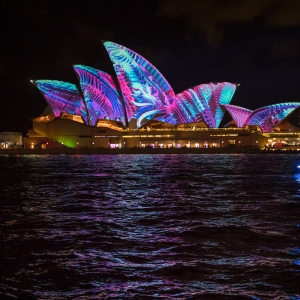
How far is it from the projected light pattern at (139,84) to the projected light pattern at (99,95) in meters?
2.02

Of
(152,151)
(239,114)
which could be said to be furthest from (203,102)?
(152,151)

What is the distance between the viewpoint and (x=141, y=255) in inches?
244

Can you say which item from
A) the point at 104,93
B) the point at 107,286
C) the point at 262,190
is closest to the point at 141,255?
the point at 107,286

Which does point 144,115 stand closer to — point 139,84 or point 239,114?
point 139,84

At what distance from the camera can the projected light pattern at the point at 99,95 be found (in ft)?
189

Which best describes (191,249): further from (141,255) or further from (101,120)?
(101,120)

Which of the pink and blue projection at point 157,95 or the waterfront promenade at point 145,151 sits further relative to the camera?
the waterfront promenade at point 145,151

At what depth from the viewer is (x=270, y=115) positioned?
66.0 metres

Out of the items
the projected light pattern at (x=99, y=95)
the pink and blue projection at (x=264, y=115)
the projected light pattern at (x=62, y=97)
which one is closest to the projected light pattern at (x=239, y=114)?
the pink and blue projection at (x=264, y=115)

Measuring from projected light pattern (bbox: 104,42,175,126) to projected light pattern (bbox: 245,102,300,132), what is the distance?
47.5 feet

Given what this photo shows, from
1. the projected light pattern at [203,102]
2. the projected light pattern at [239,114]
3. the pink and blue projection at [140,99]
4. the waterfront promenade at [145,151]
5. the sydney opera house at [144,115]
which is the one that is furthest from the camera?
the projected light pattern at [239,114]

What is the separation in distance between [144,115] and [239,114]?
15593mm

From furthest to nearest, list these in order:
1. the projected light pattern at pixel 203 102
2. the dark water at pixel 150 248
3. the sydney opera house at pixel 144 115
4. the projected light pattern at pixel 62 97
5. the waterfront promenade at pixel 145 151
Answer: the waterfront promenade at pixel 145 151 → the projected light pattern at pixel 62 97 → the projected light pattern at pixel 203 102 → the sydney opera house at pixel 144 115 → the dark water at pixel 150 248

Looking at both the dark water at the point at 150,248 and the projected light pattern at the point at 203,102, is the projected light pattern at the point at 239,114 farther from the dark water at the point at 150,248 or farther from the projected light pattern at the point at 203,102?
the dark water at the point at 150,248
